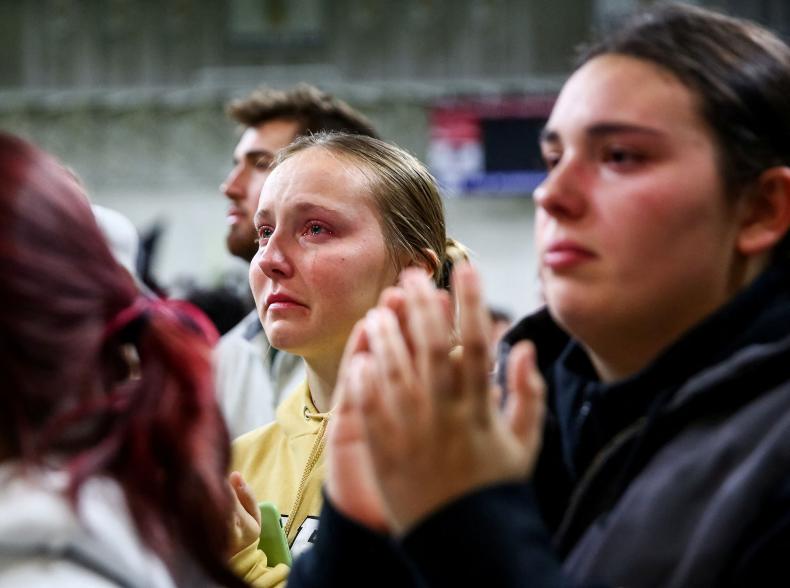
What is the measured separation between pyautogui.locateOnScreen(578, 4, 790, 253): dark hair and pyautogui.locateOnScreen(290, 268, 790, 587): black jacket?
0.15m

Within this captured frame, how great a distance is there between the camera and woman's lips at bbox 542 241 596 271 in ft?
3.84

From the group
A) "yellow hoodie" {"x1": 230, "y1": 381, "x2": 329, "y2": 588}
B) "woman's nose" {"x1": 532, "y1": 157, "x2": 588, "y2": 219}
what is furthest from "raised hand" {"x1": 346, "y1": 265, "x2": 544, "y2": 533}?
"yellow hoodie" {"x1": 230, "y1": 381, "x2": 329, "y2": 588}

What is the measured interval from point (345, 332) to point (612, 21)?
829mm

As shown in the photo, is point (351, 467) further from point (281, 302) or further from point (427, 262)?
point (427, 262)

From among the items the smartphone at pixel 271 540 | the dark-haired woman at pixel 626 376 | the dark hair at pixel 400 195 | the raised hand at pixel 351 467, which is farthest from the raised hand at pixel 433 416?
the dark hair at pixel 400 195

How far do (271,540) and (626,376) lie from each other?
2.54ft

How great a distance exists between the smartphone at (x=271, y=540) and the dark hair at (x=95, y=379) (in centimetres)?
52

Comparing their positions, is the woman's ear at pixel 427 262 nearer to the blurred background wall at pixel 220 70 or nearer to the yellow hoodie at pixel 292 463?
the yellow hoodie at pixel 292 463

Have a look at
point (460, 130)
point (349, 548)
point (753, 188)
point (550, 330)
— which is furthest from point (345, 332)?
point (460, 130)

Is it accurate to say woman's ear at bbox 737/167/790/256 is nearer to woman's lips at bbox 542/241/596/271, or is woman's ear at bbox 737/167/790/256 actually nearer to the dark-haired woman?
the dark-haired woman

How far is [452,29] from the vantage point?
422 inches

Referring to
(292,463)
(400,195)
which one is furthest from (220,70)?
(292,463)

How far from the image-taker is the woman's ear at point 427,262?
6.85ft

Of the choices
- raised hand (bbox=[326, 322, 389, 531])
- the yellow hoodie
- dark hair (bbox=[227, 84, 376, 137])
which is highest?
raised hand (bbox=[326, 322, 389, 531])
